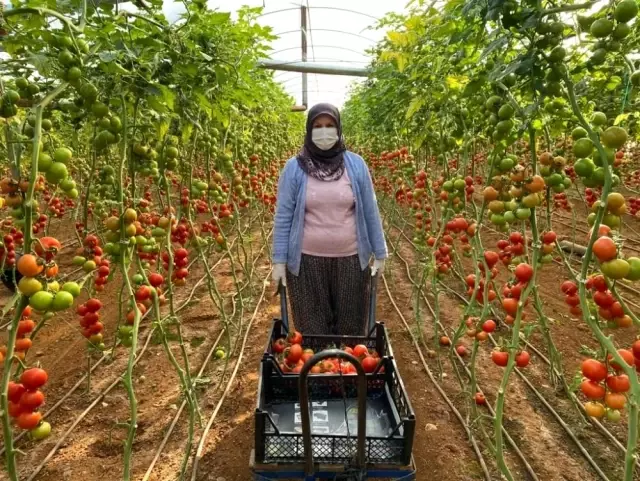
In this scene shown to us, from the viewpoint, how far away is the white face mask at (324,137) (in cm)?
265

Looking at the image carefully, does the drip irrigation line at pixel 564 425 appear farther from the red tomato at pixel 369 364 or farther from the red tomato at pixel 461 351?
the red tomato at pixel 369 364

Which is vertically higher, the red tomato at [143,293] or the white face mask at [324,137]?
the white face mask at [324,137]

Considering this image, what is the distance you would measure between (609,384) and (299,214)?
5.80ft

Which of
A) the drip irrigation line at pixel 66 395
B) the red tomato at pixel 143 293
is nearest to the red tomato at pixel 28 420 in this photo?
the red tomato at pixel 143 293

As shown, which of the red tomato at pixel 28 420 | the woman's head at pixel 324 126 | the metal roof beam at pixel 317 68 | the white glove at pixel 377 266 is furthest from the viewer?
the metal roof beam at pixel 317 68

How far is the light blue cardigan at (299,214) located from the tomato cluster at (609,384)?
1.56 meters

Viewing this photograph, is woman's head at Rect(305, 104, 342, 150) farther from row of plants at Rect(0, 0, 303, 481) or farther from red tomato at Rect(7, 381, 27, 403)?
red tomato at Rect(7, 381, 27, 403)

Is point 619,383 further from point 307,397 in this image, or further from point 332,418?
point 332,418

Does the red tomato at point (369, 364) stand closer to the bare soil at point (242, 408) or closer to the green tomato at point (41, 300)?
the bare soil at point (242, 408)

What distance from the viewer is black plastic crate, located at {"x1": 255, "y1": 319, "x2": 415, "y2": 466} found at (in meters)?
1.69

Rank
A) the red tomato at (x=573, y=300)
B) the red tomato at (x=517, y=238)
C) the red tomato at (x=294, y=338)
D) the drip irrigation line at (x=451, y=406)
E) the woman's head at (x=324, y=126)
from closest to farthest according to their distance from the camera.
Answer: the red tomato at (x=573, y=300) < the red tomato at (x=517, y=238) < the red tomato at (x=294, y=338) < the drip irrigation line at (x=451, y=406) < the woman's head at (x=324, y=126)

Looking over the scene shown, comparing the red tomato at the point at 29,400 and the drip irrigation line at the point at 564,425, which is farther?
the drip irrigation line at the point at 564,425

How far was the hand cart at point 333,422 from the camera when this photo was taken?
148 cm

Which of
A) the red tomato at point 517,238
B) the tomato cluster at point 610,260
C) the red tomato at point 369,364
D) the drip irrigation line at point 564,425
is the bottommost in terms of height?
the drip irrigation line at point 564,425
